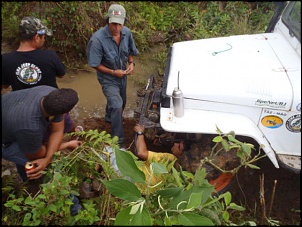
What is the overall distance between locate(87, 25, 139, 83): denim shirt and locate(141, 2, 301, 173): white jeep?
99 cm

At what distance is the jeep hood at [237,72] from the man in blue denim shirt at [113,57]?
0.80 meters

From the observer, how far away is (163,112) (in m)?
2.83

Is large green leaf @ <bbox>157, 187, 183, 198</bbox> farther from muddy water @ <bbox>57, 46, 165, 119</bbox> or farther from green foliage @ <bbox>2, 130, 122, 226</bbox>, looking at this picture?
muddy water @ <bbox>57, 46, 165, 119</bbox>

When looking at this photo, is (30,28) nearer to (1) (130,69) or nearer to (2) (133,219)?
(1) (130,69)

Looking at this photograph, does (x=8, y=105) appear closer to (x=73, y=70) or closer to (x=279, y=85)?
(x=279, y=85)

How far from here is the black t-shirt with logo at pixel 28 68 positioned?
290 centimetres

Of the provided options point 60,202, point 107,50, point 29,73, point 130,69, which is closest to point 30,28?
point 29,73

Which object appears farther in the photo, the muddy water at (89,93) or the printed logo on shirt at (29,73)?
the muddy water at (89,93)

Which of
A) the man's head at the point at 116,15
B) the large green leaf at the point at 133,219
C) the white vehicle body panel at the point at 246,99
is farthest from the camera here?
the man's head at the point at 116,15

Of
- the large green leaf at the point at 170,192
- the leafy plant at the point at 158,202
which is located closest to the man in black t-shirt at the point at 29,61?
the leafy plant at the point at 158,202

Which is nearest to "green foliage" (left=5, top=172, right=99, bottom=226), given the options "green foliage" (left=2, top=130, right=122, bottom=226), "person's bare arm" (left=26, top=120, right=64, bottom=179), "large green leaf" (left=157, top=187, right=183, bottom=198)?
"green foliage" (left=2, top=130, right=122, bottom=226)

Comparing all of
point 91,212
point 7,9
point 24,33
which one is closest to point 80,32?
point 7,9

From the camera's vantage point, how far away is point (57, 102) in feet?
7.66

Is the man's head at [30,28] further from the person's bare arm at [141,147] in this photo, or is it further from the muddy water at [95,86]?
the muddy water at [95,86]
